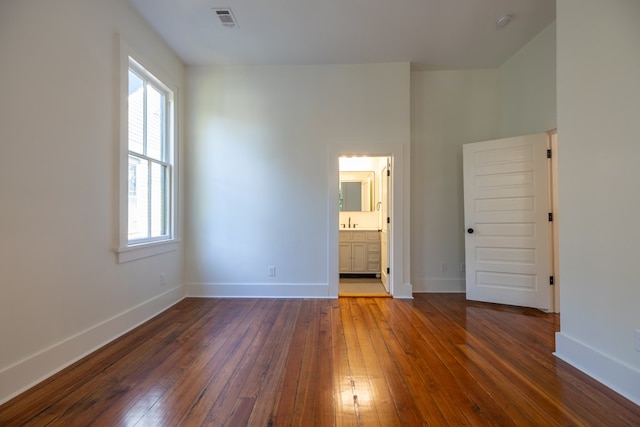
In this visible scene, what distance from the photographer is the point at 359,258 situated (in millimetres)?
5043

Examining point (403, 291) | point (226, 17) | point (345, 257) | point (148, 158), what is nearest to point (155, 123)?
point (148, 158)

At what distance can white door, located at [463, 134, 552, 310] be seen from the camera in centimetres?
310

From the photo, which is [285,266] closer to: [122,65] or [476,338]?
[476,338]

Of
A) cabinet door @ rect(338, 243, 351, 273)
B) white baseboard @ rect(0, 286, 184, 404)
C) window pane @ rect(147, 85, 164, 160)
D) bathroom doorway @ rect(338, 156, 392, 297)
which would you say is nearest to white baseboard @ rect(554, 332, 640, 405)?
bathroom doorway @ rect(338, 156, 392, 297)

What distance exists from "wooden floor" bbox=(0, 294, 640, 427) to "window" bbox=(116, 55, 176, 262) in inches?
38.1

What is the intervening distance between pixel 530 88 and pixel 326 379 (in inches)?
158

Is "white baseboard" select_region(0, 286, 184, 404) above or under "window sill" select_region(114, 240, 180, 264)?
under

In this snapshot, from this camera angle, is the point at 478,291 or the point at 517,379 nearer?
the point at 517,379

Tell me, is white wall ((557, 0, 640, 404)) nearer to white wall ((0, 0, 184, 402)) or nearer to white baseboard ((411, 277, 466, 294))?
white baseboard ((411, 277, 466, 294))

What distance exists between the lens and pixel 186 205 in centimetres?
363

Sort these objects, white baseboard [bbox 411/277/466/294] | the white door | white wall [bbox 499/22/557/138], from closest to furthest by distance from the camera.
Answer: white wall [bbox 499/22/557/138]
the white door
white baseboard [bbox 411/277/466/294]

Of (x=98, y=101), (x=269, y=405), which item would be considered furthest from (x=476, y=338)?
(x=98, y=101)

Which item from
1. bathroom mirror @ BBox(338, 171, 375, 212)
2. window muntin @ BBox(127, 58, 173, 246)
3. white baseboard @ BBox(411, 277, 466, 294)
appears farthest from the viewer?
bathroom mirror @ BBox(338, 171, 375, 212)

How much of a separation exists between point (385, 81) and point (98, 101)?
10.4 feet
